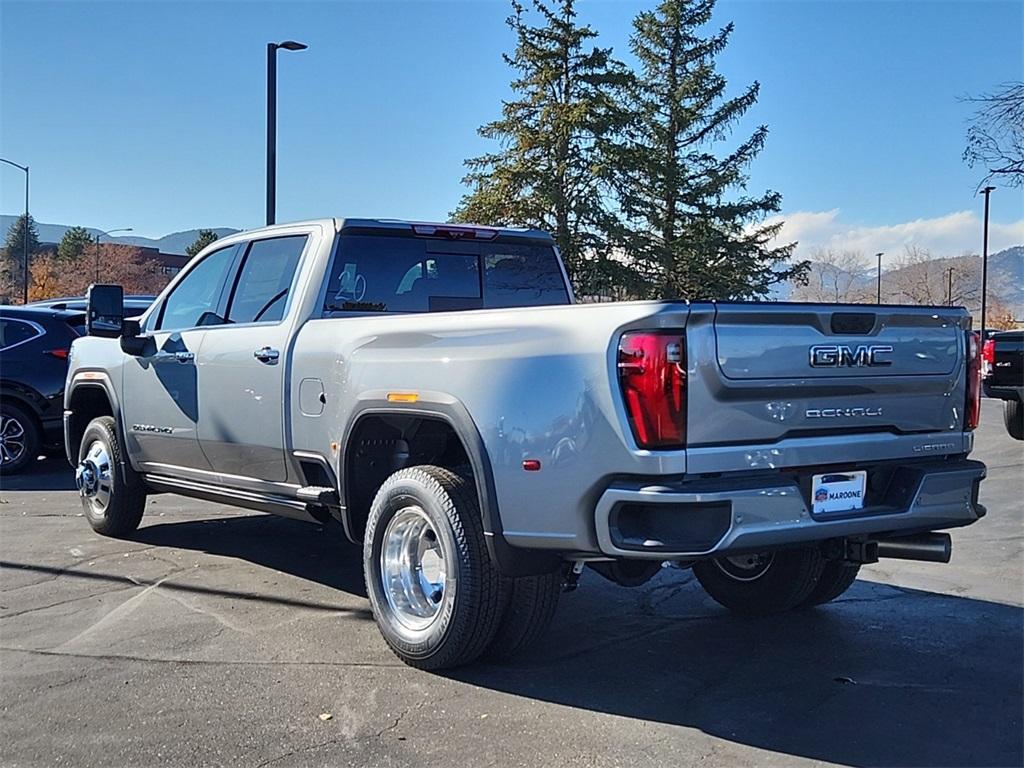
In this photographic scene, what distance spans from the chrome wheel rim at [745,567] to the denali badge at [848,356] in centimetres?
137

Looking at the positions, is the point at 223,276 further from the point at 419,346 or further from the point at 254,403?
the point at 419,346

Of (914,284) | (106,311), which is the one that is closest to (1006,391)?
(106,311)

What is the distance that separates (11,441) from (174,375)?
16.6 feet

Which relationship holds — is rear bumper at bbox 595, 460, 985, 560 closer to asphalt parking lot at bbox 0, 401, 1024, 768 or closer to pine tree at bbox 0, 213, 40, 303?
asphalt parking lot at bbox 0, 401, 1024, 768

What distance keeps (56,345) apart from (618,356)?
28.1 ft

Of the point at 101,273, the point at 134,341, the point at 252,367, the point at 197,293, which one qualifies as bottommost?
the point at 252,367

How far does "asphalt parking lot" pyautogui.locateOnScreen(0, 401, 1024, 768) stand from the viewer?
3646 mm

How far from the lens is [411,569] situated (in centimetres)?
459

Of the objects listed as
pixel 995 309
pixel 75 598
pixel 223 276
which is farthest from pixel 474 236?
pixel 995 309

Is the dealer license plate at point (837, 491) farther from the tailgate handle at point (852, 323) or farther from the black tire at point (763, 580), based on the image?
the black tire at point (763, 580)

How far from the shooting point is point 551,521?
3.81 metres

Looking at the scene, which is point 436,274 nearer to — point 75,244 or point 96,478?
point 96,478

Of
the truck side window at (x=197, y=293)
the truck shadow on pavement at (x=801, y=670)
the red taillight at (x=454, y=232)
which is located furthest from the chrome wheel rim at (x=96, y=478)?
the red taillight at (x=454, y=232)

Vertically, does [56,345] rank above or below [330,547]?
above
